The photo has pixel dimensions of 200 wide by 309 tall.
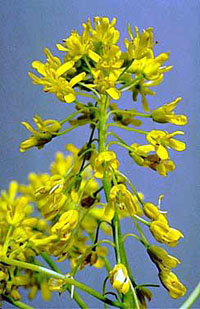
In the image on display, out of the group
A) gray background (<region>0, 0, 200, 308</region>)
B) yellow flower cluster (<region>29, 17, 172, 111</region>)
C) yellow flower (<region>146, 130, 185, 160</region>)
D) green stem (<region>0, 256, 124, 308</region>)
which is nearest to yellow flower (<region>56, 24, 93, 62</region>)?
yellow flower cluster (<region>29, 17, 172, 111</region>)

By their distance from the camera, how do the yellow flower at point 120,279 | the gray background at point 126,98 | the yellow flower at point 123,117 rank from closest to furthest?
the yellow flower at point 120,279
the yellow flower at point 123,117
the gray background at point 126,98

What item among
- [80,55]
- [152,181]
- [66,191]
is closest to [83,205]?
[66,191]

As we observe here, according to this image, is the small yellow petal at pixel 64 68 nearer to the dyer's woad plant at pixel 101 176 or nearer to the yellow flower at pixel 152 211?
the dyer's woad plant at pixel 101 176

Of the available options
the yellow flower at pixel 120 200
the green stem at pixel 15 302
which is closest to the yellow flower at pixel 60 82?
the yellow flower at pixel 120 200

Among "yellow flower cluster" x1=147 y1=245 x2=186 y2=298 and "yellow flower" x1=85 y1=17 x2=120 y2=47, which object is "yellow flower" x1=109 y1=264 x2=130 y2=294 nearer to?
"yellow flower cluster" x1=147 y1=245 x2=186 y2=298

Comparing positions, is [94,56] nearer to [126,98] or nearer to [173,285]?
[173,285]

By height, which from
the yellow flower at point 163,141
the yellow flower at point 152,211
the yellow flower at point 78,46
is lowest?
the yellow flower at point 152,211

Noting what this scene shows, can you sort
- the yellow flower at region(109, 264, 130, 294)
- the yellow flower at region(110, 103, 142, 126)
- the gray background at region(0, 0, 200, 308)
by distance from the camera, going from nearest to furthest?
the yellow flower at region(109, 264, 130, 294)
the yellow flower at region(110, 103, 142, 126)
the gray background at region(0, 0, 200, 308)

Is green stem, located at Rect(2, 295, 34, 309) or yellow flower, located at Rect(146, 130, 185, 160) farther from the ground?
yellow flower, located at Rect(146, 130, 185, 160)
